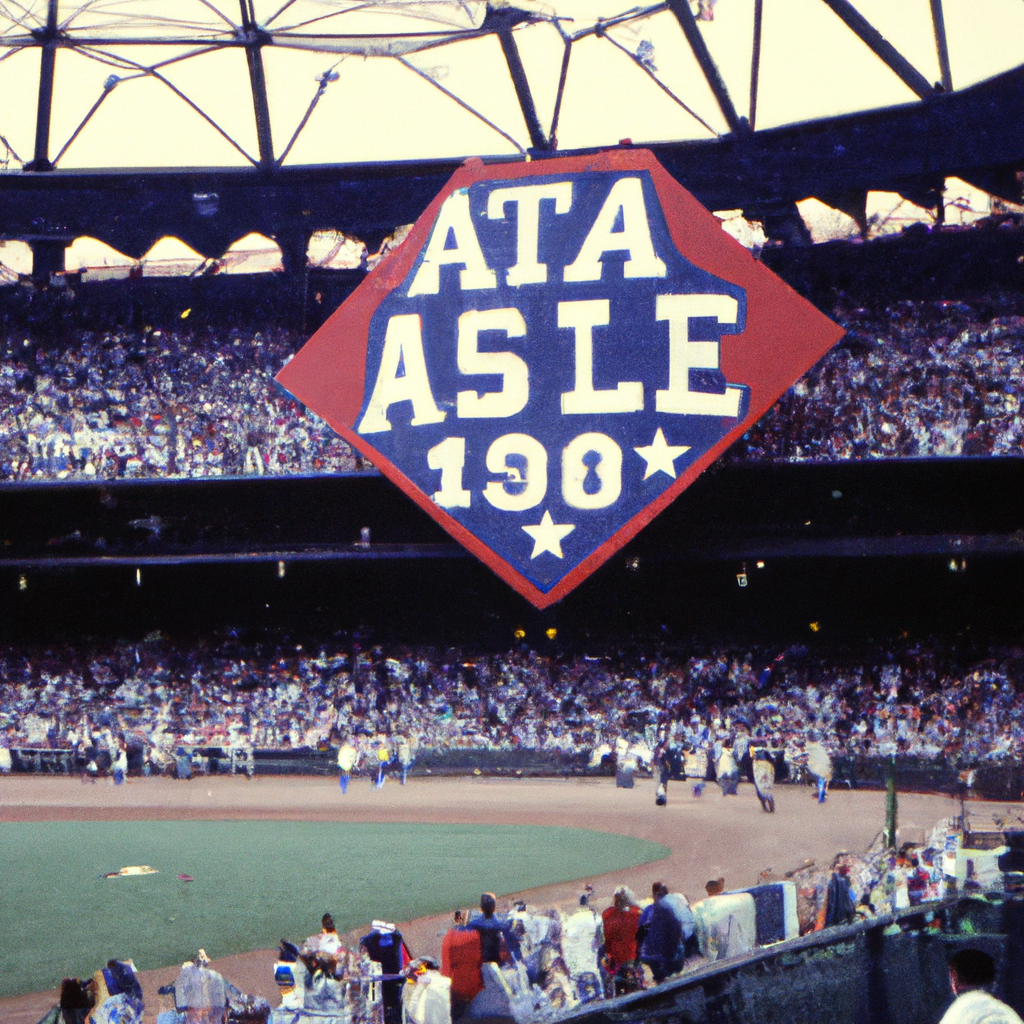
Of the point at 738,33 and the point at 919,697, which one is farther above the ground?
the point at 738,33

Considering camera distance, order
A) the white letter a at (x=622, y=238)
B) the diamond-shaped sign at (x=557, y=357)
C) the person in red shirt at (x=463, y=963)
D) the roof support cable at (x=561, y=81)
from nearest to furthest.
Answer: the person in red shirt at (x=463, y=963), the diamond-shaped sign at (x=557, y=357), the white letter a at (x=622, y=238), the roof support cable at (x=561, y=81)

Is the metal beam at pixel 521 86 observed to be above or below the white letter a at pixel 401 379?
above

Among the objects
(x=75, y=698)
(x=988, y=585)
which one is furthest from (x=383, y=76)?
(x=988, y=585)

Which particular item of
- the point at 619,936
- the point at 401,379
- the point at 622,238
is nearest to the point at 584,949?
the point at 619,936

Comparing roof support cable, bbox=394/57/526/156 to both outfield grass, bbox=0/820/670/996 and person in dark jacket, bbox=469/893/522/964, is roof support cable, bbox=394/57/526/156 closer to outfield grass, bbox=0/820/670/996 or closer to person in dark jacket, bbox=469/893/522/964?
outfield grass, bbox=0/820/670/996

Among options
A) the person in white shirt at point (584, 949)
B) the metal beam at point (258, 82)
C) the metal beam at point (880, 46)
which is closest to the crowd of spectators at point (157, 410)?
the metal beam at point (258, 82)

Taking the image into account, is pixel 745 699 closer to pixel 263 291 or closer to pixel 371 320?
pixel 371 320

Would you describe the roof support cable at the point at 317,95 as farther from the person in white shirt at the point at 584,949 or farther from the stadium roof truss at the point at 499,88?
the person in white shirt at the point at 584,949

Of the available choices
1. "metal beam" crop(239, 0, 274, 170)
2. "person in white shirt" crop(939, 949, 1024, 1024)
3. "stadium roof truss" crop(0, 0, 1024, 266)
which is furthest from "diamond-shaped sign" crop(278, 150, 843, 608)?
"person in white shirt" crop(939, 949, 1024, 1024)
